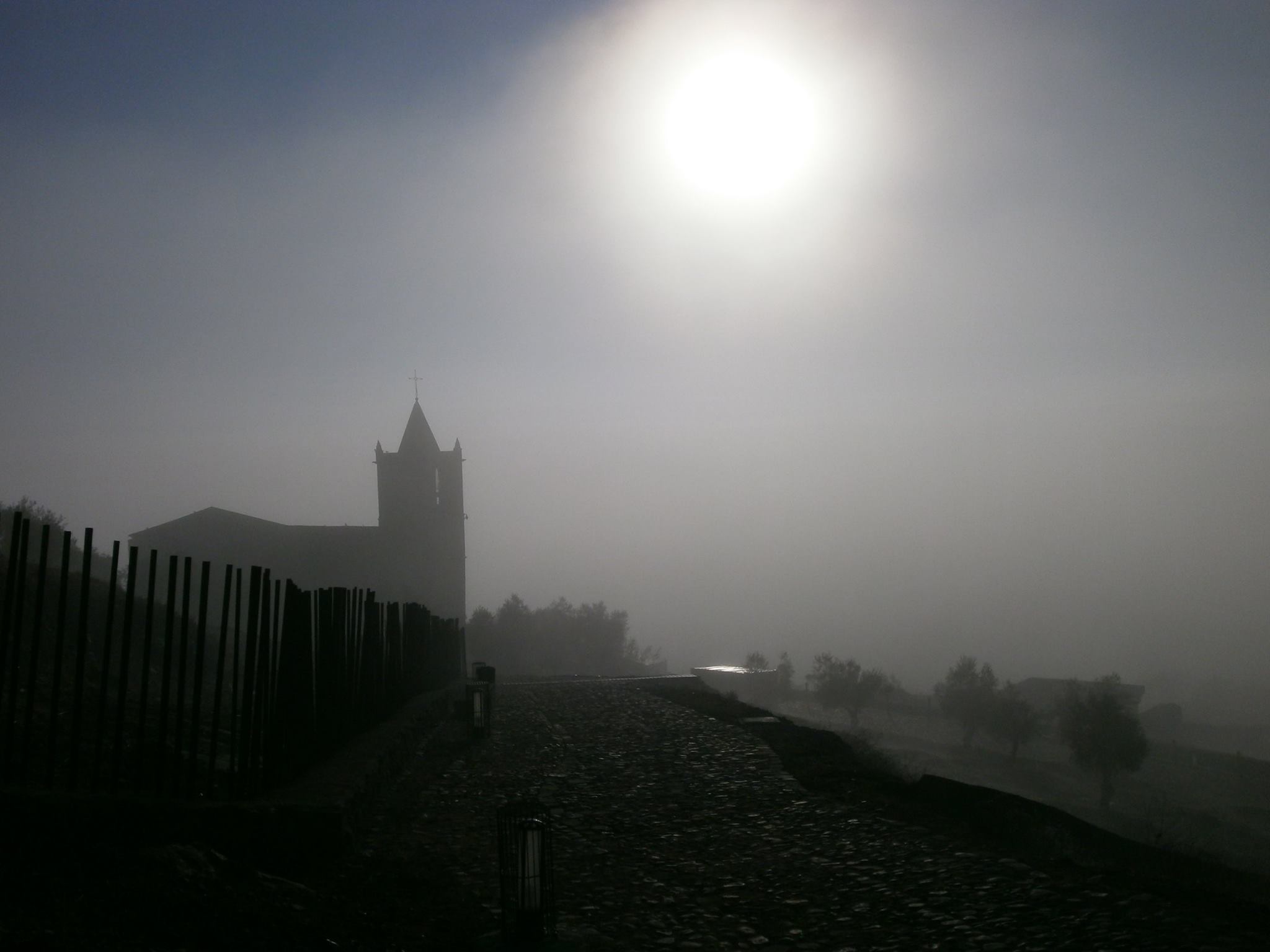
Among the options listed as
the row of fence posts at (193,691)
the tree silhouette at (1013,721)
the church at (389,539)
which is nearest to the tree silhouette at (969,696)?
the tree silhouette at (1013,721)

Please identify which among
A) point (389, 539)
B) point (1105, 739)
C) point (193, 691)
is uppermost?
point (389, 539)

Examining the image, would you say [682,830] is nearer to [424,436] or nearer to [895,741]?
[895,741]

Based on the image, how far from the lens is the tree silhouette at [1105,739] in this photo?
46.6 meters

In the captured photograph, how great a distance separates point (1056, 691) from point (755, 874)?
83504 millimetres

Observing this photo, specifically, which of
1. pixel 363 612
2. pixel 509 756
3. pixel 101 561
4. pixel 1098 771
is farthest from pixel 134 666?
pixel 1098 771

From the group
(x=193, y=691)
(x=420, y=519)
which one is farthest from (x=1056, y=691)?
(x=193, y=691)

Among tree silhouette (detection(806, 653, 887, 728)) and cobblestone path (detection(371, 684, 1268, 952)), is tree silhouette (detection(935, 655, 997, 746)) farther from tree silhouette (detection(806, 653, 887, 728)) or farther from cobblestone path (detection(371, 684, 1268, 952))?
cobblestone path (detection(371, 684, 1268, 952))

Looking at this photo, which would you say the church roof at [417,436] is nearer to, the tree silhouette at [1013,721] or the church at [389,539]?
the church at [389,539]

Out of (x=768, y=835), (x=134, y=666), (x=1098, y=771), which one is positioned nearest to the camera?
(x=768, y=835)

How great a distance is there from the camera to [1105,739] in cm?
4672

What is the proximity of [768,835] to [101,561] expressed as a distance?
52.2 metres

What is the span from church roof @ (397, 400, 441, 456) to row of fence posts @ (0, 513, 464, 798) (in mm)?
55150

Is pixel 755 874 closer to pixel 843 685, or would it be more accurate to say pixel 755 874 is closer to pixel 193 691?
pixel 193 691

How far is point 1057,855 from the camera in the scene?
698cm
